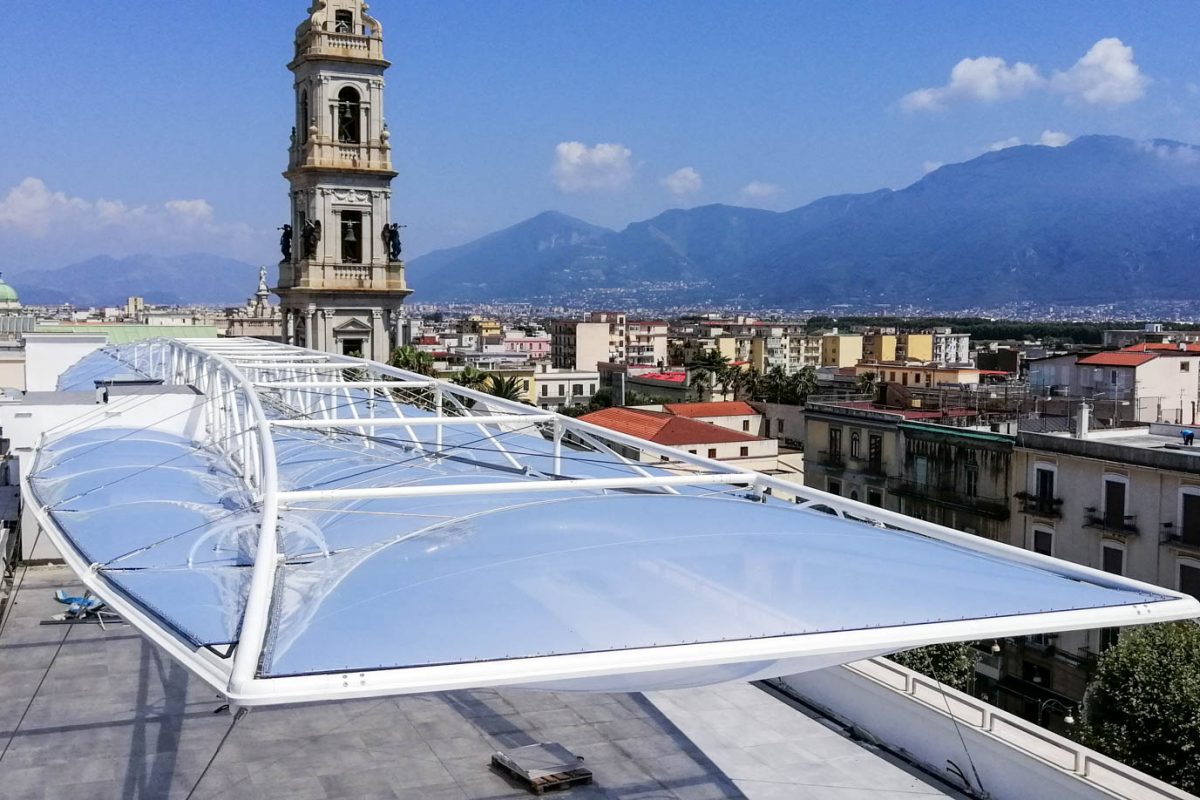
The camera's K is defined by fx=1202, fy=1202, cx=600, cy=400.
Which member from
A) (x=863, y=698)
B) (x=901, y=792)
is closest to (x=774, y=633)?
(x=901, y=792)

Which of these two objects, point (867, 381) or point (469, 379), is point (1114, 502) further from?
point (867, 381)

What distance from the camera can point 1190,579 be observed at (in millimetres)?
29109

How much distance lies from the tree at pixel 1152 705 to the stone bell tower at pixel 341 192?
29063 mm

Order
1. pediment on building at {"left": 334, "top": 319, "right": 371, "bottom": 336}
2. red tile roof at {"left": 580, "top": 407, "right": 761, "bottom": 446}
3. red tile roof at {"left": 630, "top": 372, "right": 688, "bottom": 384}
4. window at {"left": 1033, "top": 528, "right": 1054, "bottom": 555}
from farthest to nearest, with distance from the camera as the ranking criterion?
red tile roof at {"left": 630, "top": 372, "right": 688, "bottom": 384} → red tile roof at {"left": 580, "top": 407, "right": 761, "bottom": 446} → pediment on building at {"left": 334, "top": 319, "right": 371, "bottom": 336} → window at {"left": 1033, "top": 528, "right": 1054, "bottom": 555}

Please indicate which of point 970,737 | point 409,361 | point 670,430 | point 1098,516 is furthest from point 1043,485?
point 409,361

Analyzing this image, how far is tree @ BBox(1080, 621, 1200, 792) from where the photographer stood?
19.5 metres

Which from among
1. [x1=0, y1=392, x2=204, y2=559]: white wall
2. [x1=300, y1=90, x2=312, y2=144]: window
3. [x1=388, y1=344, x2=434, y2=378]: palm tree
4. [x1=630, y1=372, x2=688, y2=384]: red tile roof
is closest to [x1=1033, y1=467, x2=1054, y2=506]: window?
[x1=388, y1=344, x2=434, y2=378]: palm tree

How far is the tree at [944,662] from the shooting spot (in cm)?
2269

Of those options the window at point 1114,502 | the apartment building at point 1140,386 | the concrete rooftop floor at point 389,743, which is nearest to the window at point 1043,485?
the window at point 1114,502

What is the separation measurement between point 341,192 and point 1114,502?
88.8 feet

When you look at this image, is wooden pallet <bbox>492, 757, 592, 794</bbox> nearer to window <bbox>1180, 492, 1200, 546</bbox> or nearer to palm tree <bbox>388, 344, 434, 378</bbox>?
window <bbox>1180, 492, 1200, 546</bbox>

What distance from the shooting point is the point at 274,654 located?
770 cm

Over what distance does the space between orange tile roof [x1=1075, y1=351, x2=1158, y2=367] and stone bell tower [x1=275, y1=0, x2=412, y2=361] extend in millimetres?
33606

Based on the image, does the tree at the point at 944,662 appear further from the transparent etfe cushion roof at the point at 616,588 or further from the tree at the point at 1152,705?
the transparent etfe cushion roof at the point at 616,588
